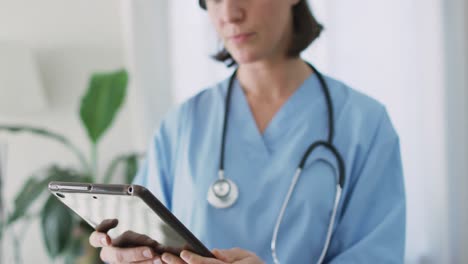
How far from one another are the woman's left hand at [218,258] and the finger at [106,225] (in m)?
0.08

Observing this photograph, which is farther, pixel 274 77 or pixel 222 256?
pixel 274 77

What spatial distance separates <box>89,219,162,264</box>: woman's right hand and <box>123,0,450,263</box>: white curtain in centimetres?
104

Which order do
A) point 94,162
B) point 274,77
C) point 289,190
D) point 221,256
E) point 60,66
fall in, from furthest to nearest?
1. point 60,66
2. point 94,162
3. point 274,77
4. point 289,190
5. point 221,256

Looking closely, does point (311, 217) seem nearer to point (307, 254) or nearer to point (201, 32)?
point (307, 254)

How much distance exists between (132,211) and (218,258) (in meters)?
0.16

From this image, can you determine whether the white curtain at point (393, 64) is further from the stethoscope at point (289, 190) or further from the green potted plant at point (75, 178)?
the stethoscope at point (289, 190)

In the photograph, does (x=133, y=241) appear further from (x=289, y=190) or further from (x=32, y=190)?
(x=32, y=190)

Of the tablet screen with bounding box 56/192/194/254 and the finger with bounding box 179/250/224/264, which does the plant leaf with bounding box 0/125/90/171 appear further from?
the finger with bounding box 179/250/224/264

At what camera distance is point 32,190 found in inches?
63.1

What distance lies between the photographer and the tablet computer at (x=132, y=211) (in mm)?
628

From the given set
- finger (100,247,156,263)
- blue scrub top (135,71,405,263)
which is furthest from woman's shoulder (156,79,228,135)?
finger (100,247,156,263)

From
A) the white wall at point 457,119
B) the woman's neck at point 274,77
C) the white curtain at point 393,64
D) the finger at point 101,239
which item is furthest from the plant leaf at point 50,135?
the white wall at point 457,119

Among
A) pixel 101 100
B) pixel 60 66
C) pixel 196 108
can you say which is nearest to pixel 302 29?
pixel 196 108

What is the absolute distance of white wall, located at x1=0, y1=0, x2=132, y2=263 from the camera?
1861 mm
